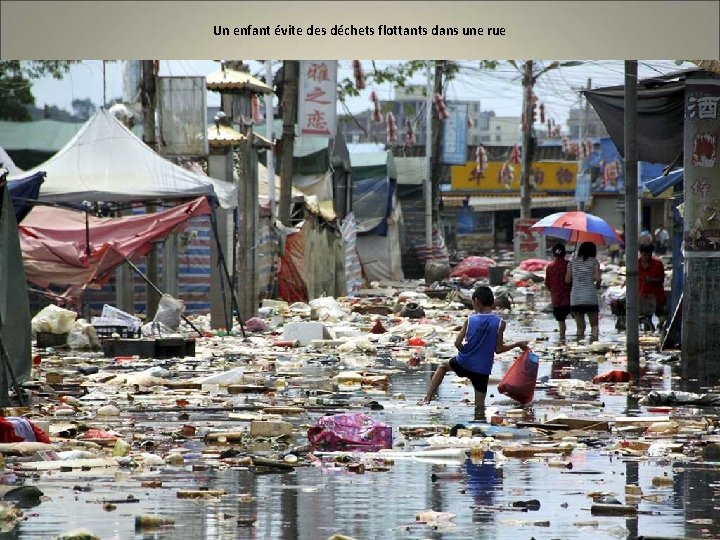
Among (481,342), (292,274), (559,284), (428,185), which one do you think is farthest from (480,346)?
(428,185)

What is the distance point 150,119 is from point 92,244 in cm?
374

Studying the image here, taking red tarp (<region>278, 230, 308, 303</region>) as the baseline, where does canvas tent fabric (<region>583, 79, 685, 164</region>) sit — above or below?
above

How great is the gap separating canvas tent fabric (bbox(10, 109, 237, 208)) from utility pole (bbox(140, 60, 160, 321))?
288 centimetres

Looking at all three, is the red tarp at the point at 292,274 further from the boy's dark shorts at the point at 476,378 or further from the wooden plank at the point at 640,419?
the wooden plank at the point at 640,419

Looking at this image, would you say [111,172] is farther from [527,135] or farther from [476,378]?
[527,135]

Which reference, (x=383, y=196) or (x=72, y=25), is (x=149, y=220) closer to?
(x=72, y=25)

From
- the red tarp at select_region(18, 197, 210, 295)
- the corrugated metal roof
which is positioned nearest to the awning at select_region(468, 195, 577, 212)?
the corrugated metal roof

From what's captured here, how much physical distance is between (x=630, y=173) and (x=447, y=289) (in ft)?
67.8

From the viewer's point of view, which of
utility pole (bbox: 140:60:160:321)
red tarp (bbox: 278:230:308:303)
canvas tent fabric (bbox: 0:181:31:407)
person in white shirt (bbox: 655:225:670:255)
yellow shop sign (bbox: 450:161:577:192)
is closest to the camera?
canvas tent fabric (bbox: 0:181:31:407)

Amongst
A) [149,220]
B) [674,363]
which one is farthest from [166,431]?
[149,220]

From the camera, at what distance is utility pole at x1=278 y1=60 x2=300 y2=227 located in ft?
106

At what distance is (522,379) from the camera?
44.8 feet

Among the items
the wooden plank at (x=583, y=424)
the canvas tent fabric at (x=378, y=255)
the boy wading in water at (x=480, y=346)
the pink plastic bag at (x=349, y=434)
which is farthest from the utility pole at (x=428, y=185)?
the pink plastic bag at (x=349, y=434)

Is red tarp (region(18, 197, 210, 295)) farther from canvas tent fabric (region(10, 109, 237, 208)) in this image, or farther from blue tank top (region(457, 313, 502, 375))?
blue tank top (region(457, 313, 502, 375))
